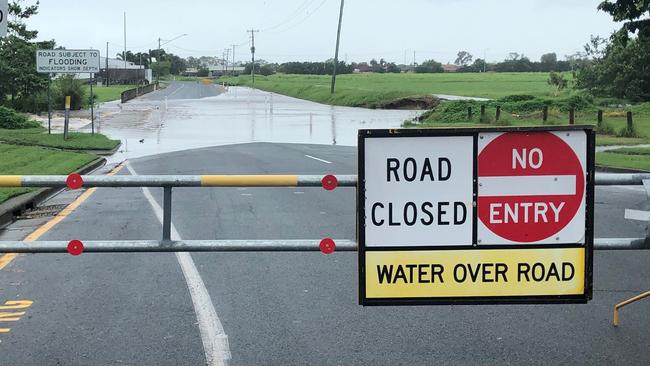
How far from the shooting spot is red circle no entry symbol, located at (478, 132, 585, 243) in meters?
4.21

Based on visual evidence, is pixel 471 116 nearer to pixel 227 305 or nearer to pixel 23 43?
pixel 23 43

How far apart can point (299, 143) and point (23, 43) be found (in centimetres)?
1872

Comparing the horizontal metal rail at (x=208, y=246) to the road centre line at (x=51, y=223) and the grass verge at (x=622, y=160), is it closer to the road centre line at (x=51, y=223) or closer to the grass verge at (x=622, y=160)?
the road centre line at (x=51, y=223)

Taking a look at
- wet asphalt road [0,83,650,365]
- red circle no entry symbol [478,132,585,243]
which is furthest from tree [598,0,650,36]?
red circle no entry symbol [478,132,585,243]

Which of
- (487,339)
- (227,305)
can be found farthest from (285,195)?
(487,339)

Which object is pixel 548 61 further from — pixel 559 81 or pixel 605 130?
pixel 605 130

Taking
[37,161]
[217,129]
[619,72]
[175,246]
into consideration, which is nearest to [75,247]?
[175,246]

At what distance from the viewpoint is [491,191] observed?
4234 millimetres

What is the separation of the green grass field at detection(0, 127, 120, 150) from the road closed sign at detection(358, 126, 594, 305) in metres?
19.9

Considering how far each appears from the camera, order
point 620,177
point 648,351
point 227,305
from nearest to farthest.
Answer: point 620,177
point 648,351
point 227,305

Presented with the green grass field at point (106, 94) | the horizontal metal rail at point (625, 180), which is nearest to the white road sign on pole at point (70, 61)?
the horizontal metal rail at point (625, 180)

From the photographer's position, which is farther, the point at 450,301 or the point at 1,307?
the point at 1,307

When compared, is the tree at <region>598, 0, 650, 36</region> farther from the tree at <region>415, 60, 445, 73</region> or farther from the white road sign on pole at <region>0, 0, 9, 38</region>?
the tree at <region>415, 60, 445, 73</region>

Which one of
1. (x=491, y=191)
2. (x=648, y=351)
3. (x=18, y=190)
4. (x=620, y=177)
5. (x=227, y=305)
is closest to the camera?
(x=491, y=191)
